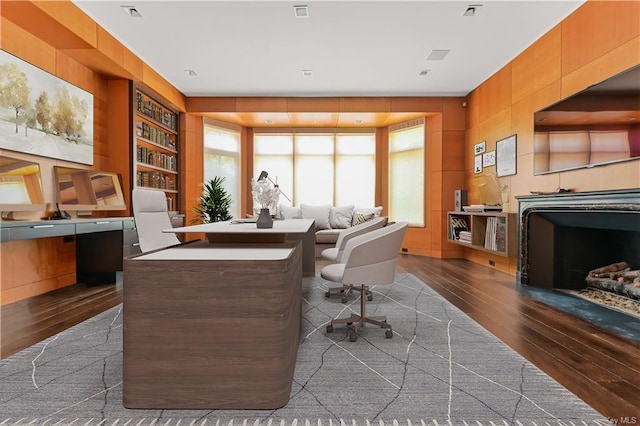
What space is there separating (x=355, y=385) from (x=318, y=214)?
17.0 ft

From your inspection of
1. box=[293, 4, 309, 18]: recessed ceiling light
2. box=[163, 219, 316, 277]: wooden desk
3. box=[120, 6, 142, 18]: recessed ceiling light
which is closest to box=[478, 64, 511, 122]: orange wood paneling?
box=[293, 4, 309, 18]: recessed ceiling light

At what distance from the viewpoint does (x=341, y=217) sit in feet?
23.4

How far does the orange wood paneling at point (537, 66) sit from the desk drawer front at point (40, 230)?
569 cm

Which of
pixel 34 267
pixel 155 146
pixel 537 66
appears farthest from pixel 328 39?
pixel 34 267

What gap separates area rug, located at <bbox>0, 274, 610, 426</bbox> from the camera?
1608 millimetres

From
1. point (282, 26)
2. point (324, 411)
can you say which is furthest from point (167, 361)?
point (282, 26)

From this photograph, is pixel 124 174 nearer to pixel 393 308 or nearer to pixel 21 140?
pixel 21 140

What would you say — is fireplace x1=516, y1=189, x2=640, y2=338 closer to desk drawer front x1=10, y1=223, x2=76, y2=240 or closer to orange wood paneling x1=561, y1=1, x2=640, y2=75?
orange wood paneling x1=561, y1=1, x2=640, y2=75

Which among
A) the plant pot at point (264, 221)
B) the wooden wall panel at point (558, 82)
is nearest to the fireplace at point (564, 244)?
the wooden wall panel at point (558, 82)

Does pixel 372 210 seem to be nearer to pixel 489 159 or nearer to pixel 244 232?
pixel 489 159

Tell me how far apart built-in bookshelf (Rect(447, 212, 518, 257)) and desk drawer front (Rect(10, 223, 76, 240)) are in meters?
5.23

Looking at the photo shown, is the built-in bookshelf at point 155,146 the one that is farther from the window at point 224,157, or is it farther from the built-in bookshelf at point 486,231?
the built-in bookshelf at point 486,231

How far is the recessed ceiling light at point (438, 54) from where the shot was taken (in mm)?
4948

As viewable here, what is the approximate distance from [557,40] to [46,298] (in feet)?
21.3
